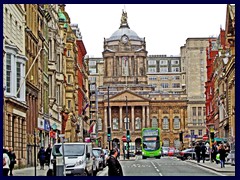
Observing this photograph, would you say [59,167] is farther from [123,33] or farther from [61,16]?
[123,33]

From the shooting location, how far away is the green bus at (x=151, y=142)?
96.2m

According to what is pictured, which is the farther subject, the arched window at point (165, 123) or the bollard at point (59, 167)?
the arched window at point (165, 123)

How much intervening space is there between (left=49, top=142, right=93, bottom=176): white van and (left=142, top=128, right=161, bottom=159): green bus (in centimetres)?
5971

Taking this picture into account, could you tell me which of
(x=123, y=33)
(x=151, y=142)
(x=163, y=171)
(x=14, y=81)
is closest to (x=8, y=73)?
(x=14, y=81)

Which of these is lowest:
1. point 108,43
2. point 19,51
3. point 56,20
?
point 19,51

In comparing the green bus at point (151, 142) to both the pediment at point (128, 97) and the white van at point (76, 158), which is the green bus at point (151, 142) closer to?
the white van at point (76, 158)

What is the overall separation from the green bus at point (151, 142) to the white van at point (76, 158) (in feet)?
196

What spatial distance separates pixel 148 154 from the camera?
321 ft

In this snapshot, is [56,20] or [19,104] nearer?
[19,104]

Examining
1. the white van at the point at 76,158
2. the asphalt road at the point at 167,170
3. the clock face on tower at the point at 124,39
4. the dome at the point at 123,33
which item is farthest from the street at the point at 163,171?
the dome at the point at 123,33

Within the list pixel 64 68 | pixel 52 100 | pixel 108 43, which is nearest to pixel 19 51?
pixel 52 100
